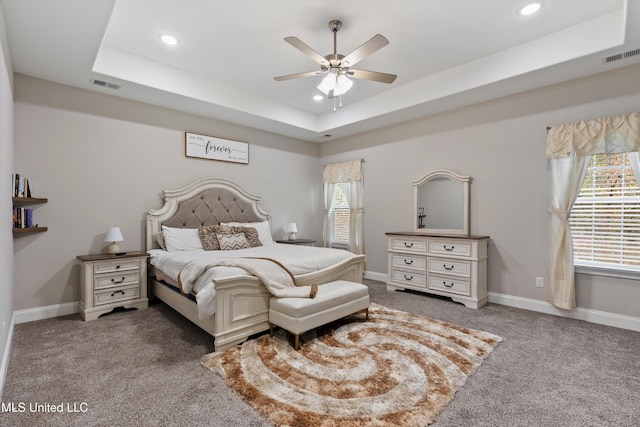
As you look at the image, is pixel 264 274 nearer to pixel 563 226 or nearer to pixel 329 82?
pixel 329 82

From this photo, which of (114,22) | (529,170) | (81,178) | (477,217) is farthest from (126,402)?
(529,170)

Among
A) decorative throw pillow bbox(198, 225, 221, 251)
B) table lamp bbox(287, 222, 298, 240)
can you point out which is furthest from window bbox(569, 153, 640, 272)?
decorative throw pillow bbox(198, 225, 221, 251)

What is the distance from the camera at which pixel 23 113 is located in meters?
3.25

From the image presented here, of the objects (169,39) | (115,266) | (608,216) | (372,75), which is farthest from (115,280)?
(608,216)

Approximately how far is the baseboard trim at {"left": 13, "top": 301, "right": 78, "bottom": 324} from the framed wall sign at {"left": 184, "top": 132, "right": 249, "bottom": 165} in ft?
7.80

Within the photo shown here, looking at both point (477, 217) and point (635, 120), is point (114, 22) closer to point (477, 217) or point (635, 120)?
point (477, 217)

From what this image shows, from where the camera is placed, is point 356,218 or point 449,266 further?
point 356,218

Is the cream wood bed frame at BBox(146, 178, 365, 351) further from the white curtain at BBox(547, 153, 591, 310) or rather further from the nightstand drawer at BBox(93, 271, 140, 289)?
the white curtain at BBox(547, 153, 591, 310)

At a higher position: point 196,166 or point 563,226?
point 196,166

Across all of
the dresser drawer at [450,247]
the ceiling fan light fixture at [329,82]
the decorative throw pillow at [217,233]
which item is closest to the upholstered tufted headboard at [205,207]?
the decorative throw pillow at [217,233]

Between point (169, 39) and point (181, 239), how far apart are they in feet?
7.63

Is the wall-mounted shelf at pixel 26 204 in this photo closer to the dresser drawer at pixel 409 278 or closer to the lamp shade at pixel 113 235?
the lamp shade at pixel 113 235

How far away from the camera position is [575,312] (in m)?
3.33

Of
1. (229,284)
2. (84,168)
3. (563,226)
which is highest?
(84,168)
